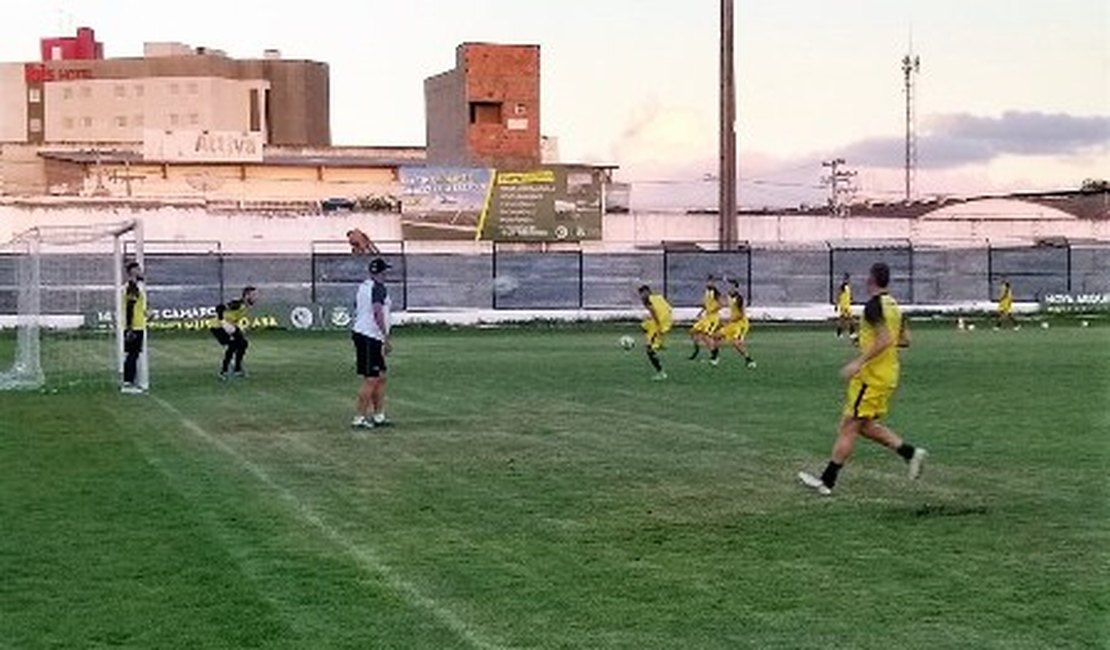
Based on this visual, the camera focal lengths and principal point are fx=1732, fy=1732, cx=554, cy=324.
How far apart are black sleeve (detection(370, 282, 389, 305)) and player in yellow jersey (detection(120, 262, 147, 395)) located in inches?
334

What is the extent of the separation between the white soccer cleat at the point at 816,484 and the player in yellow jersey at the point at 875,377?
0.04 feet

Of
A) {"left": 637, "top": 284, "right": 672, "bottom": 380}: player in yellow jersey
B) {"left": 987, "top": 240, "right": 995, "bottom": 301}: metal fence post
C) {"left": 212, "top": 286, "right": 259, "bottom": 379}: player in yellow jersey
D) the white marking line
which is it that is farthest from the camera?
{"left": 987, "top": 240, "right": 995, "bottom": 301}: metal fence post

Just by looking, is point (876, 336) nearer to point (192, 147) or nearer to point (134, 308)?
point (134, 308)

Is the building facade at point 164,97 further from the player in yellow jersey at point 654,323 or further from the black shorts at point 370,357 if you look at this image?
the black shorts at point 370,357

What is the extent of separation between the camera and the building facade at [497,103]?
9100cm

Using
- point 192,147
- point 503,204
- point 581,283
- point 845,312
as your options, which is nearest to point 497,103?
point 192,147

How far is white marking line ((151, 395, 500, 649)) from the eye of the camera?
29.3ft

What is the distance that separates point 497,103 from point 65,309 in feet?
154

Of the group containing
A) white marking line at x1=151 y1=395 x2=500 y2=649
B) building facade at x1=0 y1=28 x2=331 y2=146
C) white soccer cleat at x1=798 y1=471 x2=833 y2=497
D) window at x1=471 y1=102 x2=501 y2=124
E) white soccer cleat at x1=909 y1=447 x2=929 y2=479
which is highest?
building facade at x1=0 y1=28 x2=331 y2=146

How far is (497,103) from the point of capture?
91875 millimetres

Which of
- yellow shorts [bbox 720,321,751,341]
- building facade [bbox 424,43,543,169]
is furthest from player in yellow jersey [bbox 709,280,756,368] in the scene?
building facade [bbox 424,43,543,169]

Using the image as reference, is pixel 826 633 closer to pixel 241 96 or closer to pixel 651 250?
pixel 651 250

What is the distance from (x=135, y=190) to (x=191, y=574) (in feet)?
272

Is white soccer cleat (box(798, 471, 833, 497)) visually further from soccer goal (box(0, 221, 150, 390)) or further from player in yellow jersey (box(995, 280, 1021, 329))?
player in yellow jersey (box(995, 280, 1021, 329))
